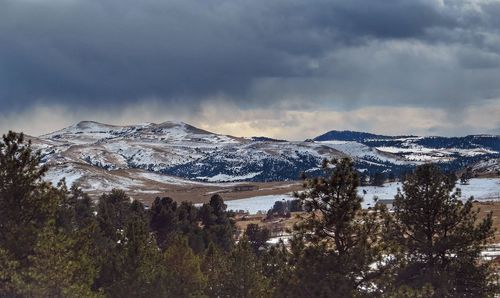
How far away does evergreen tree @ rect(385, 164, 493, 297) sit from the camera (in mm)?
28172

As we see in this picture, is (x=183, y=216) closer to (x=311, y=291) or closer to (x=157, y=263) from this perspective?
(x=157, y=263)

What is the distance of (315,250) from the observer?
26203 mm

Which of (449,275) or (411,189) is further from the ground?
(411,189)

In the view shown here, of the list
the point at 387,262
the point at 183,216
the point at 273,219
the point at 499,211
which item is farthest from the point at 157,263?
the point at 499,211

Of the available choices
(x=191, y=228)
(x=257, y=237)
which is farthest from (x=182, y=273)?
(x=257, y=237)

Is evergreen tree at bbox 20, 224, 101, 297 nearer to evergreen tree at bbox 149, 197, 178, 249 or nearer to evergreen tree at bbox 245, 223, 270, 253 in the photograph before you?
evergreen tree at bbox 149, 197, 178, 249

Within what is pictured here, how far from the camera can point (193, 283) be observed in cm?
4153

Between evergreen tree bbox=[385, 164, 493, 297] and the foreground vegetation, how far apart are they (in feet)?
0.18

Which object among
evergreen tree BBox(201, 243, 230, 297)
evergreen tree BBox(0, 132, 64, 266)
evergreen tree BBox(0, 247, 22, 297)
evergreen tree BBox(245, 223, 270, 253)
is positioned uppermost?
evergreen tree BBox(0, 132, 64, 266)

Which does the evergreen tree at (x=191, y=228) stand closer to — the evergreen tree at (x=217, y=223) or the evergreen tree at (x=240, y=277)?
the evergreen tree at (x=217, y=223)

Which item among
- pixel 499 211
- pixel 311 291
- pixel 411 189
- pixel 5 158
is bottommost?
pixel 499 211

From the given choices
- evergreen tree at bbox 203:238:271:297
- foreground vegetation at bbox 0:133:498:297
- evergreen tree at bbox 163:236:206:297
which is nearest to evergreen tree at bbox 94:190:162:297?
foreground vegetation at bbox 0:133:498:297

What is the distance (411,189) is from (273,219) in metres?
135

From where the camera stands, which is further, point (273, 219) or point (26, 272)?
point (273, 219)
